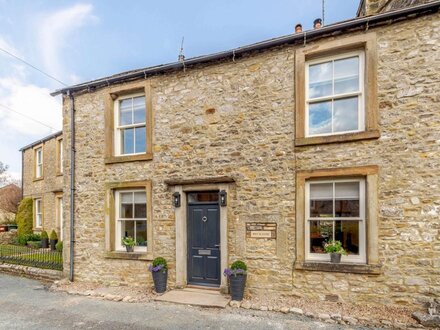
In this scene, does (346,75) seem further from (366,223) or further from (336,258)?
(336,258)

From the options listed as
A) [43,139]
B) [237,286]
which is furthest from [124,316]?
[43,139]

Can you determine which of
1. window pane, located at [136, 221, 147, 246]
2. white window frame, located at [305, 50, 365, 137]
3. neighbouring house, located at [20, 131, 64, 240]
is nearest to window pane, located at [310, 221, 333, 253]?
white window frame, located at [305, 50, 365, 137]

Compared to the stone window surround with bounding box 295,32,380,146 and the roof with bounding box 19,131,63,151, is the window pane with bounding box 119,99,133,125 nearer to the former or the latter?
the stone window surround with bounding box 295,32,380,146

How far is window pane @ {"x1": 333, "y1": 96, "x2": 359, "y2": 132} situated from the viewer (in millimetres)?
6008

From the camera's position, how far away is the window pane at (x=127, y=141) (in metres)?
8.11

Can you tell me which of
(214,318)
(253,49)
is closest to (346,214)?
(214,318)

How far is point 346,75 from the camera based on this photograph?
6.11m

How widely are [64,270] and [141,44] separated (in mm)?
7756

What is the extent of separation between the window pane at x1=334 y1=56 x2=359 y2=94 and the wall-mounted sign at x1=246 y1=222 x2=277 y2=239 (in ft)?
11.0

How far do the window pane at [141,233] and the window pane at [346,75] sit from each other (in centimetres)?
599

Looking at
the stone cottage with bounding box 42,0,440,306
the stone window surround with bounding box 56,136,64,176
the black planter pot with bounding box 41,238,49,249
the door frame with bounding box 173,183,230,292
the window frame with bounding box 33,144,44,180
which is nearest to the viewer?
the stone cottage with bounding box 42,0,440,306

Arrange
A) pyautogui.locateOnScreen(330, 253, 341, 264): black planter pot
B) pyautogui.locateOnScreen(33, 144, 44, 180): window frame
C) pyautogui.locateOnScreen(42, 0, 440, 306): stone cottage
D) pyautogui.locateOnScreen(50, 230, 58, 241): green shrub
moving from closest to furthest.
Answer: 1. pyautogui.locateOnScreen(42, 0, 440, 306): stone cottage
2. pyautogui.locateOnScreen(330, 253, 341, 264): black planter pot
3. pyautogui.locateOnScreen(50, 230, 58, 241): green shrub
4. pyautogui.locateOnScreen(33, 144, 44, 180): window frame

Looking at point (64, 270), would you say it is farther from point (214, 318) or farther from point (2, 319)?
point (214, 318)

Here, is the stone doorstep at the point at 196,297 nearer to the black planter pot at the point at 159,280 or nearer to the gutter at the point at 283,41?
the black planter pot at the point at 159,280
